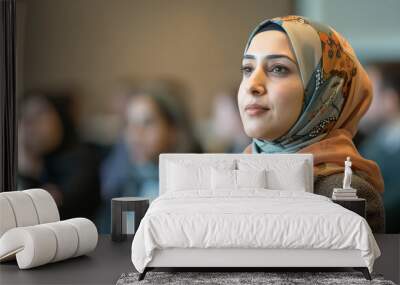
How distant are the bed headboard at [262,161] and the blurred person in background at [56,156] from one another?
86 cm

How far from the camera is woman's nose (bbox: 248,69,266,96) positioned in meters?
6.30

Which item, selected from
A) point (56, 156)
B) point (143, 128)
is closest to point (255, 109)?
point (143, 128)

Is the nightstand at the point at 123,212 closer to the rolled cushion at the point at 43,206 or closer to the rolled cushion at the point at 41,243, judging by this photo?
the rolled cushion at the point at 43,206

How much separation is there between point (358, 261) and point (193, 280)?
111cm

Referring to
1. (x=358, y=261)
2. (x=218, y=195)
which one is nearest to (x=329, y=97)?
(x=218, y=195)

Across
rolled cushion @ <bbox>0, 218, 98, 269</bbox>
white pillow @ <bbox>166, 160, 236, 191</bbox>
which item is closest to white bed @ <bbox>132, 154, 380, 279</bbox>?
rolled cushion @ <bbox>0, 218, 98, 269</bbox>

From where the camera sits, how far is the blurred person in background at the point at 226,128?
666cm

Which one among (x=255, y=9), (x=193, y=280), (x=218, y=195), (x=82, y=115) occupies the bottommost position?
(x=193, y=280)

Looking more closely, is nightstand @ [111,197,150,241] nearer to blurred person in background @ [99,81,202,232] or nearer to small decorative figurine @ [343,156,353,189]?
blurred person in background @ [99,81,202,232]

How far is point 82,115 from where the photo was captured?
685cm

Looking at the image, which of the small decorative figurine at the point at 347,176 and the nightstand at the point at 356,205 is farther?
the small decorative figurine at the point at 347,176

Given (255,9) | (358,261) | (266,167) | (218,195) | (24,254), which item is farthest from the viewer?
(255,9)

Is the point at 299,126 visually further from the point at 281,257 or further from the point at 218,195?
A: the point at 281,257

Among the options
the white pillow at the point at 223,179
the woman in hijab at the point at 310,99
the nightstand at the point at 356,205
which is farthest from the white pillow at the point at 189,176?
the nightstand at the point at 356,205
